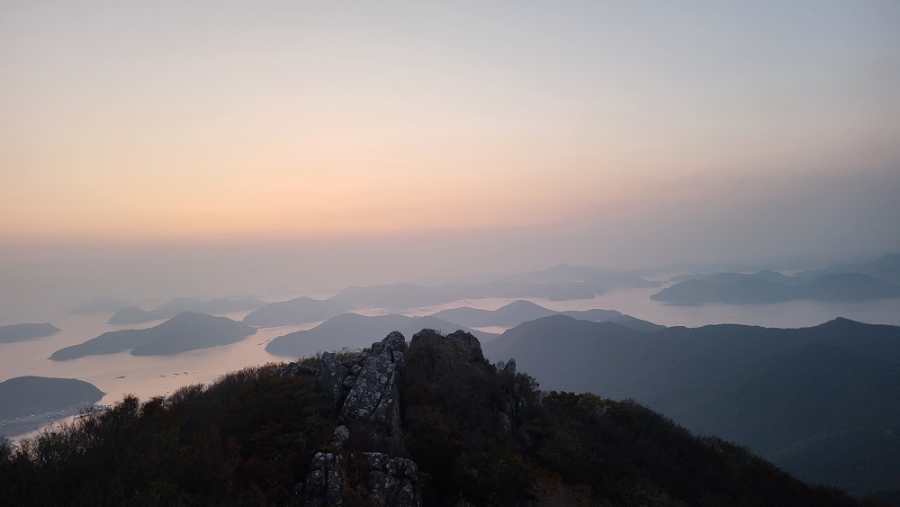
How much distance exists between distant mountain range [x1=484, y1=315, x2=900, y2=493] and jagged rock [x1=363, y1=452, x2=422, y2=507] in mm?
69281

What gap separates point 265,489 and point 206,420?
409 cm

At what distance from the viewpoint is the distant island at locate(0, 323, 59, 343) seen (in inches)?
4978

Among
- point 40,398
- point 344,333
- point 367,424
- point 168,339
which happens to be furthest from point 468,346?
point 344,333

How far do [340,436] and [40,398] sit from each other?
8778cm

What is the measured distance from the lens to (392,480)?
11.5 metres

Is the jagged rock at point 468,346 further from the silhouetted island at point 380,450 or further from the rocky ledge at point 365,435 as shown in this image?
the rocky ledge at point 365,435

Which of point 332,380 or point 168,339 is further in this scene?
point 168,339

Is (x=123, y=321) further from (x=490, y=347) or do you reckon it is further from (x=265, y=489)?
(x=265, y=489)

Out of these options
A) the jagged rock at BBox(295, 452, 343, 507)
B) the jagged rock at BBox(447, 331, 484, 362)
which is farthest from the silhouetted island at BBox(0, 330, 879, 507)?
the jagged rock at BBox(447, 331, 484, 362)

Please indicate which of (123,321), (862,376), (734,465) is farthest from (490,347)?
(123,321)

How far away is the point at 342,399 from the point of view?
15398 millimetres

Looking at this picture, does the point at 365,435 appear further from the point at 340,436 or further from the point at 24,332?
the point at 24,332

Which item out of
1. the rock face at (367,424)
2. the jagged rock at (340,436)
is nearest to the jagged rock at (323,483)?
the rock face at (367,424)

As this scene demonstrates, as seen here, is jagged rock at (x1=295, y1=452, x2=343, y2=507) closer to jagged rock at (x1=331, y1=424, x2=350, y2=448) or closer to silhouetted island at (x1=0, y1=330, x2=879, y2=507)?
silhouetted island at (x1=0, y1=330, x2=879, y2=507)
